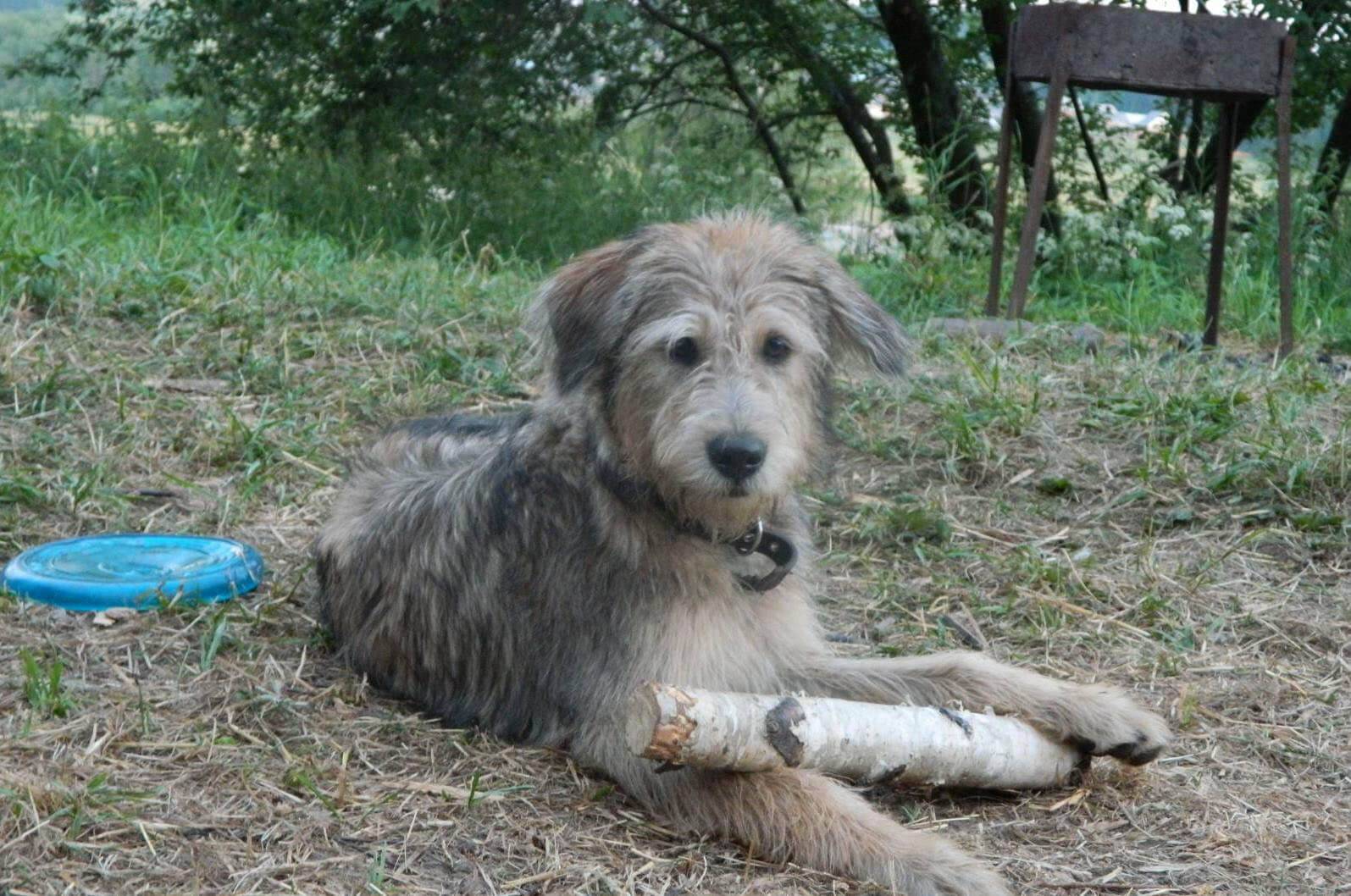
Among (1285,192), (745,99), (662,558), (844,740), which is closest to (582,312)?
(662,558)

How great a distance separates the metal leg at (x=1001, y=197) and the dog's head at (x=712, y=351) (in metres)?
4.63

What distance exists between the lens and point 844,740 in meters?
3.71

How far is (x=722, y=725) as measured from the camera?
3.47 metres

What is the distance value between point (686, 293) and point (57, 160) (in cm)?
739

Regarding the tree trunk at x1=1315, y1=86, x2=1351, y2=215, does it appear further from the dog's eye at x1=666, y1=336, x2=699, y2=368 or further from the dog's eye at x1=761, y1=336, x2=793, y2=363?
the dog's eye at x1=666, y1=336, x2=699, y2=368

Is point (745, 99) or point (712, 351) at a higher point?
point (745, 99)

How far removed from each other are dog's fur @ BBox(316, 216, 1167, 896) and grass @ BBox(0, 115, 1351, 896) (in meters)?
0.15

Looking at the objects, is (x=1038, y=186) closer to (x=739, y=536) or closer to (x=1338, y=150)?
(x=739, y=536)

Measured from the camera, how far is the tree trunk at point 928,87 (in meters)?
13.4

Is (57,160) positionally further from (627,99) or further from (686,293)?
(686,293)

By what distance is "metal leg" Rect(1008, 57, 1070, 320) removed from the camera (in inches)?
330

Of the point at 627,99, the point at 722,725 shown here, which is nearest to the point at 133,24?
the point at 627,99

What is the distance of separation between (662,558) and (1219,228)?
243 inches

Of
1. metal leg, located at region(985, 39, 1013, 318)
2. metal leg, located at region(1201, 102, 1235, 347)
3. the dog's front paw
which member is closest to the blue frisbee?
the dog's front paw
